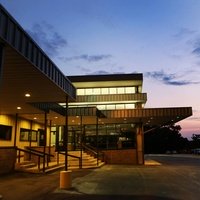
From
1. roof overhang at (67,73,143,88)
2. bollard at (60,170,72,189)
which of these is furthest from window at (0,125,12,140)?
roof overhang at (67,73,143,88)

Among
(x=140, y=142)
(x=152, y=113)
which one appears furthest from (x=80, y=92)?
(x=152, y=113)

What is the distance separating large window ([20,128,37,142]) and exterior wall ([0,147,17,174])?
8415 mm

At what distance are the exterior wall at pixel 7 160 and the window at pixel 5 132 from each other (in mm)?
4745

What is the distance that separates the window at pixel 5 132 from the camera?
25.2 meters

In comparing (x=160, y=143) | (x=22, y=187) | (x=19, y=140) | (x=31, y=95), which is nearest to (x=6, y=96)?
(x=31, y=95)

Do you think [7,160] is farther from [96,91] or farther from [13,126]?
[96,91]

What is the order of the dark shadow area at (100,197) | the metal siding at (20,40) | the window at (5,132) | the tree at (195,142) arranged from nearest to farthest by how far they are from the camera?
the metal siding at (20,40)
the dark shadow area at (100,197)
the window at (5,132)
the tree at (195,142)

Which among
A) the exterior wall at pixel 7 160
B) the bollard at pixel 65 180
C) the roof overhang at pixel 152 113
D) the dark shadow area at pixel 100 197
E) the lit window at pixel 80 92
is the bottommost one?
the dark shadow area at pixel 100 197

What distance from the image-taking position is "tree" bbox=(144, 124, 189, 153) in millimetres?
Answer: 90062

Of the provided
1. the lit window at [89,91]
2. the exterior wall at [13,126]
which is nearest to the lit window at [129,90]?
the lit window at [89,91]

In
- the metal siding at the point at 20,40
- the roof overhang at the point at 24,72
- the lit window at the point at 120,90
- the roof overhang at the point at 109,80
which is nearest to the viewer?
the metal siding at the point at 20,40

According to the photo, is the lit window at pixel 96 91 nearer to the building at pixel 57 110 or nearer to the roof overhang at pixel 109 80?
the building at pixel 57 110

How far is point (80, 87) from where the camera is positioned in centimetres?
4497

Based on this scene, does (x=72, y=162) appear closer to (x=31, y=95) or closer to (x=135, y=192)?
(x=31, y=95)
